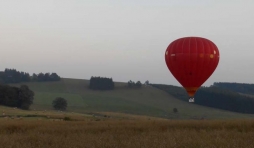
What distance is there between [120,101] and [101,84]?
1328 cm

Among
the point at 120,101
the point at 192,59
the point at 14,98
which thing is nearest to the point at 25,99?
the point at 14,98

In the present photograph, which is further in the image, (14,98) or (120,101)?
(120,101)

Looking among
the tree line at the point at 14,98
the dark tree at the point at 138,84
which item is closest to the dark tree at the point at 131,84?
the dark tree at the point at 138,84

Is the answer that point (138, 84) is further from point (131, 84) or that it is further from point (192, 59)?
point (192, 59)

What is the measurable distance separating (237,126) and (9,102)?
47463mm

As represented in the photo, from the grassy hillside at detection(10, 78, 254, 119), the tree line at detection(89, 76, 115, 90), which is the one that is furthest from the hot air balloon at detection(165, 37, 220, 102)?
the tree line at detection(89, 76, 115, 90)

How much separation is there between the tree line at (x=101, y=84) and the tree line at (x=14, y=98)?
77.9 feet

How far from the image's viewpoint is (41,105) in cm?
6556

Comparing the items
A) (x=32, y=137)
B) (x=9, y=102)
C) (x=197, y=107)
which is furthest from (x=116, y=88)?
(x=32, y=137)

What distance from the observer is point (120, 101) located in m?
71.4

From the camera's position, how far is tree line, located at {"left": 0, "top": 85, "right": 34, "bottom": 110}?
6012cm

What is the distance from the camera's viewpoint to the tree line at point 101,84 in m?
83.6

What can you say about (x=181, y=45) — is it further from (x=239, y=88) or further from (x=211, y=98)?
(x=239, y=88)

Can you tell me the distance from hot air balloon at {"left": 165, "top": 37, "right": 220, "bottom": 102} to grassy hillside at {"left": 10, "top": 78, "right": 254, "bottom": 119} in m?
37.1
